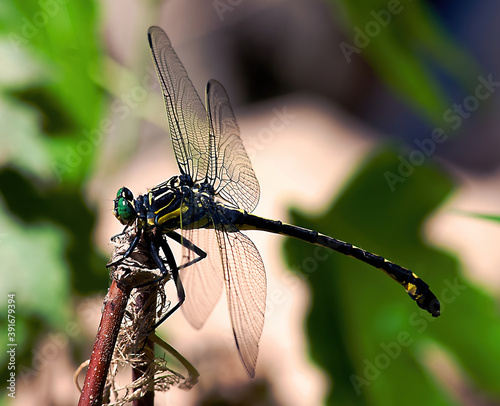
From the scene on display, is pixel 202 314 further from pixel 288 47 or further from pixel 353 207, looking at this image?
pixel 288 47

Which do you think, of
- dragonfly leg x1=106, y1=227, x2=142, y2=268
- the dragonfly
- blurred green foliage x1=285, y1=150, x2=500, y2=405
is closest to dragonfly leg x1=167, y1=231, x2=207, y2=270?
the dragonfly

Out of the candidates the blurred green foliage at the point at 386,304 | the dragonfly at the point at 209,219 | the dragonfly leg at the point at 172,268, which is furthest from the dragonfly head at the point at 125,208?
the blurred green foliage at the point at 386,304

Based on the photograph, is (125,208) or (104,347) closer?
(104,347)

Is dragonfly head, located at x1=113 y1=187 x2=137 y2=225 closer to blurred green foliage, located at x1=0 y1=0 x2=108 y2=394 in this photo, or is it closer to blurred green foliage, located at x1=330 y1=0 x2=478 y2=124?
blurred green foliage, located at x1=0 y1=0 x2=108 y2=394

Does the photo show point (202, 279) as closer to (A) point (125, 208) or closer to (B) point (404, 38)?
(A) point (125, 208)

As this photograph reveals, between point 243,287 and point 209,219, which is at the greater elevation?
point 209,219

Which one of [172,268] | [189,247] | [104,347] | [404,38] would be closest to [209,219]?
[189,247]
